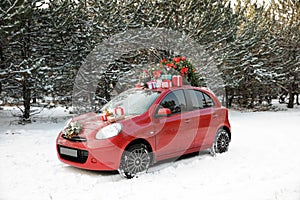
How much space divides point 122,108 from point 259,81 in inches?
580

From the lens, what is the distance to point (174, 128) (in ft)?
19.1

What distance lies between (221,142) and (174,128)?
5.64ft

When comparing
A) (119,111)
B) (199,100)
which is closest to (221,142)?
(199,100)

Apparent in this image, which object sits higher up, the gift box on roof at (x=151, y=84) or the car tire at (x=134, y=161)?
the gift box on roof at (x=151, y=84)

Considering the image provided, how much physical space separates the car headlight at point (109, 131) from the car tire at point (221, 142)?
105 inches

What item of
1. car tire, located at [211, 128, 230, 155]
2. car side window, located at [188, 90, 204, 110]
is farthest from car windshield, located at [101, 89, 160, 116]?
car tire, located at [211, 128, 230, 155]

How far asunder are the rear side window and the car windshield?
87 cm

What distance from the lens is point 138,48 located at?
14617 millimetres

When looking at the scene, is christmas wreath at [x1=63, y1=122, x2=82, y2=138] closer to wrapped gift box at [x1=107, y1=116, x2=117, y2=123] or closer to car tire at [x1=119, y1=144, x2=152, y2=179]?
wrapped gift box at [x1=107, y1=116, x2=117, y2=123]

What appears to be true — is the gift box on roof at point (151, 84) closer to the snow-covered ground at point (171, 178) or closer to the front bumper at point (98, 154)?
the snow-covered ground at point (171, 178)

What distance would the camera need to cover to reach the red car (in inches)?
197

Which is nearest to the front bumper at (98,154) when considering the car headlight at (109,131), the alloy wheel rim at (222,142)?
the car headlight at (109,131)

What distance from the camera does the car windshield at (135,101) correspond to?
18.9 feet

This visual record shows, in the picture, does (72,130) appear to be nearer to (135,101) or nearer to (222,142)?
(135,101)
